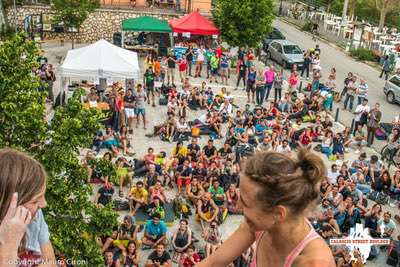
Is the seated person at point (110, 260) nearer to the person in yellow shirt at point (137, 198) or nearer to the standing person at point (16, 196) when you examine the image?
the person in yellow shirt at point (137, 198)

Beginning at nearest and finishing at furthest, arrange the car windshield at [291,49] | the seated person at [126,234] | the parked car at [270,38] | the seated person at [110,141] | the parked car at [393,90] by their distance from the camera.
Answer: the seated person at [126,234] → the seated person at [110,141] → the parked car at [393,90] → the car windshield at [291,49] → the parked car at [270,38]

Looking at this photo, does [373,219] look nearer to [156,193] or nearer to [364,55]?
[156,193]

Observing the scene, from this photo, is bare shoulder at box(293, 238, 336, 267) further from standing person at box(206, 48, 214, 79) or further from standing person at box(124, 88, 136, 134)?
standing person at box(206, 48, 214, 79)

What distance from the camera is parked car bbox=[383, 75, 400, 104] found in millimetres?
22594

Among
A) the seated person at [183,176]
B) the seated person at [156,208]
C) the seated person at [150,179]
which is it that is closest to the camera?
the seated person at [156,208]

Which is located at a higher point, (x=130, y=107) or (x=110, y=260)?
(x=130, y=107)

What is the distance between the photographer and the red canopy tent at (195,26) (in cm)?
2673

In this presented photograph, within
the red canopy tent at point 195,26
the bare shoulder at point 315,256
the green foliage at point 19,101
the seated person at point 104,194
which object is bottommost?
the seated person at point 104,194

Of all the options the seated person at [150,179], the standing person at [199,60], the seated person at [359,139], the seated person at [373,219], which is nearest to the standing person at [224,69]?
the standing person at [199,60]

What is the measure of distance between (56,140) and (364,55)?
2928 centimetres

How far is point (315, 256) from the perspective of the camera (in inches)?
82.9

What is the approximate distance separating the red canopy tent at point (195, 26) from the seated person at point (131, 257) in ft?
60.1

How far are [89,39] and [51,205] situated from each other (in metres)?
26.8

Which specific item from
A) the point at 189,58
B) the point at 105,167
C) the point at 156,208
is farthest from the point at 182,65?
the point at 105,167
